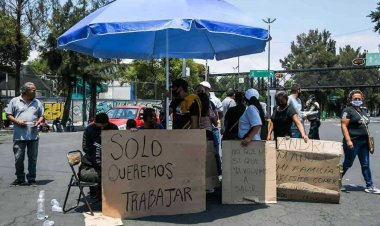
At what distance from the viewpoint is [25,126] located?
8.48 metres

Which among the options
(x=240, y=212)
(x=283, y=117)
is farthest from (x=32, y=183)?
(x=283, y=117)

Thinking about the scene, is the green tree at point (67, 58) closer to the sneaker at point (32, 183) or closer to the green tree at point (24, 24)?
the green tree at point (24, 24)

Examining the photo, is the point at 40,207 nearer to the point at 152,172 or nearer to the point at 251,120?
the point at 152,172

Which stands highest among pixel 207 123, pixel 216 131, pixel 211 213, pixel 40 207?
pixel 207 123

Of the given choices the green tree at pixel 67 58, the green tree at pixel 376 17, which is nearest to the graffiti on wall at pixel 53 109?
the green tree at pixel 67 58

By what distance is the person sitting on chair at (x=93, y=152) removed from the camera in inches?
259

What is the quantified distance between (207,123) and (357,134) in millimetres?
2488

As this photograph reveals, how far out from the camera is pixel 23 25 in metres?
32.7

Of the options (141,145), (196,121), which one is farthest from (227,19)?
(141,145)

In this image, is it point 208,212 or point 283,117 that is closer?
point 208,212

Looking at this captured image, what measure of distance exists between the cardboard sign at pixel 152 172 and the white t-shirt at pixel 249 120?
0.95 m

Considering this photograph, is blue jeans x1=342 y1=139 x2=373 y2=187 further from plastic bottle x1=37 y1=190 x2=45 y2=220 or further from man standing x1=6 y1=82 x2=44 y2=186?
man standing x1=6 y1=82 x2=44 y2=186

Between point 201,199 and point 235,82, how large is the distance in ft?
193

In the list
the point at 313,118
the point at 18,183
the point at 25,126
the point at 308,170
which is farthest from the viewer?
the point at 313,118
